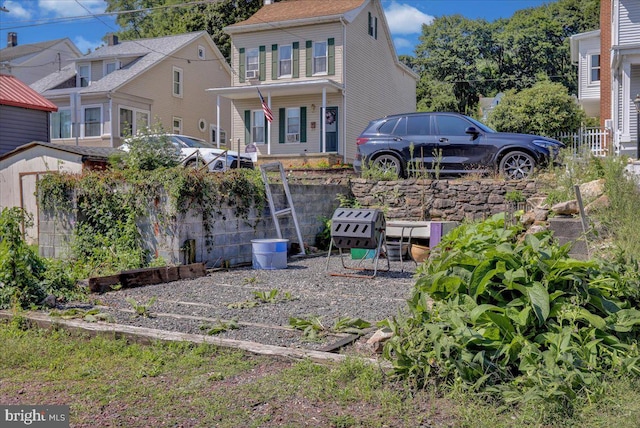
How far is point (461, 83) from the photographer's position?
40250mm

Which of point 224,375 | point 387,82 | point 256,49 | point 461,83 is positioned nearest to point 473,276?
point 224,375

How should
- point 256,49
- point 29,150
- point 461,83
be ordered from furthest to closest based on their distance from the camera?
1. point 461,83
2. point 256,49
3. point 29,150

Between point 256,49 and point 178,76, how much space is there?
18.7 feet

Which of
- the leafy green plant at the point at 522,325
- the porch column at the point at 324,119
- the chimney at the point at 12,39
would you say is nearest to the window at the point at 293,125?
the porch column at the point at 324,119

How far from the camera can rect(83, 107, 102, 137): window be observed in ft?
88.3

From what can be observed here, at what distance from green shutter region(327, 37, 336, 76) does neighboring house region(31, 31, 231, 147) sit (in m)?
5.55

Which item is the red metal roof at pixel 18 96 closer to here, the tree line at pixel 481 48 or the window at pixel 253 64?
the window at pixel 253 64

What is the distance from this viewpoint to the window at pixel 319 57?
80.5 feet

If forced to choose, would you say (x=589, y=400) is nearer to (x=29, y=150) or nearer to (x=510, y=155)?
(x=510, y=155)

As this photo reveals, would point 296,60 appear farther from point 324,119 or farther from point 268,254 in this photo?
point 268,254

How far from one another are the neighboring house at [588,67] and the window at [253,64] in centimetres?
1439

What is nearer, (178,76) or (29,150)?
(29,150)

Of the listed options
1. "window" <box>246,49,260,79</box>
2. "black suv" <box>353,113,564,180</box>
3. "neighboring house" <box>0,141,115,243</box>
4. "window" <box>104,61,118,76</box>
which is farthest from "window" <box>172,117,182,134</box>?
"black suv" <box>353,113,564,180</box>

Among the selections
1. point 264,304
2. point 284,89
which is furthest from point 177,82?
point 264,304
